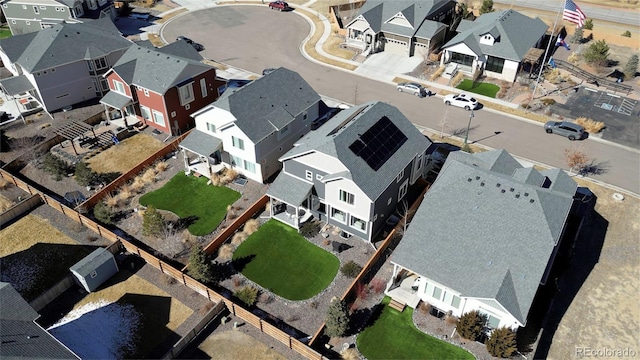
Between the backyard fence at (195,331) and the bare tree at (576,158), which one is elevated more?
the bare tree at (576,158)

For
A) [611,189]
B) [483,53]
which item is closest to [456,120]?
[483,53]

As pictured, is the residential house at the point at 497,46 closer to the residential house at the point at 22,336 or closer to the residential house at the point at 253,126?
the residential house at the point at 253,126

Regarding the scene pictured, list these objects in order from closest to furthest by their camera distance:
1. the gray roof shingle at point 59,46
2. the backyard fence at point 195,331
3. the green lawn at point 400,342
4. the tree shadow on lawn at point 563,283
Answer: the backyard fence at point 195,331, the green lawn at point 400,342, the tree shadow on lawn at point 563,283, the gray roof shingle at point 59,46

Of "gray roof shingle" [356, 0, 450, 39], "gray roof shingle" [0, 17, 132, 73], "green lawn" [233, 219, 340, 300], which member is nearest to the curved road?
"gray roof shingle" [356, 0, 450, 39]

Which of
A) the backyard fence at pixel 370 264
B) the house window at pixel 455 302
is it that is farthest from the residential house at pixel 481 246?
the backyard fence at pixel 370 264

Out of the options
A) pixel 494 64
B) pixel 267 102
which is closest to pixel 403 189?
pixel 267 102

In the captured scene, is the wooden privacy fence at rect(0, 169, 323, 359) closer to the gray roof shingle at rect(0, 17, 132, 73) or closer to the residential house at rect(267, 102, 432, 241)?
the residential house at rect(267, 102, 432, 241)
